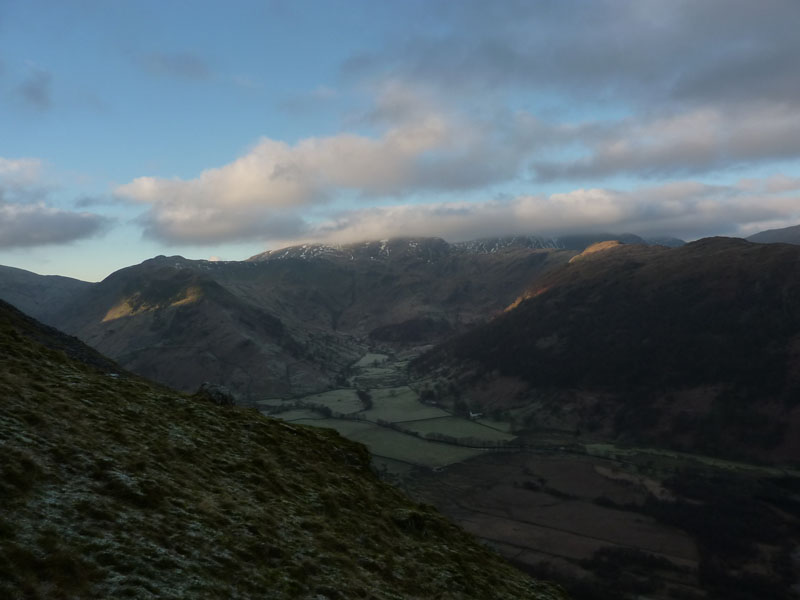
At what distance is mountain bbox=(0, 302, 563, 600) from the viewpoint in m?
14.0

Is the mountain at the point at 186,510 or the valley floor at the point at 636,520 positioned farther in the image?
the valley floor at the point at 636,520

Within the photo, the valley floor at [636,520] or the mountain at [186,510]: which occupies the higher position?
the mountain at [186,510]

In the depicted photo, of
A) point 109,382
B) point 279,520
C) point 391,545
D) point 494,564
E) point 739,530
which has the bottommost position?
point 739,530

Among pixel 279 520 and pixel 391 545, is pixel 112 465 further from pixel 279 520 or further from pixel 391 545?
pixel 391 545

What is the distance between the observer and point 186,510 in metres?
18.8

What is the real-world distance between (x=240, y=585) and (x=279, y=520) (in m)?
5.42

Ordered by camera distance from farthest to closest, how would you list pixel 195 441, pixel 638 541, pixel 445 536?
pixel 638 541 < pixel 445 536 < pixel 195 441

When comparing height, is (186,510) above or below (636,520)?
above

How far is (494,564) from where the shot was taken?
96.5 ft

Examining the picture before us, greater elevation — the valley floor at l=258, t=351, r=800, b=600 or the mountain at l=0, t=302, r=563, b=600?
the mountain at l=0, t=302, r=563, b=600

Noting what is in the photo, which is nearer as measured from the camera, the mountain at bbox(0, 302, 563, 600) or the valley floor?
the mountain at bbox(0, 302, 563, 600)

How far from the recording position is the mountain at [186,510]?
14.0 m

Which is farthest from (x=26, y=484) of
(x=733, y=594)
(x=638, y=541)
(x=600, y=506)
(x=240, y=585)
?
(x=600, y=506)

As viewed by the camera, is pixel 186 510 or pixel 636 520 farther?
pixel 636 520
